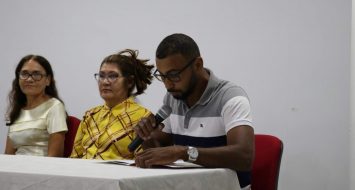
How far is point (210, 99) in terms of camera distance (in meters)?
2.18

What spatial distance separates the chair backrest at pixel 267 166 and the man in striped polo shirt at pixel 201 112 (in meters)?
0.29

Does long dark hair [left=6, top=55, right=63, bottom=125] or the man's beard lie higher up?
the man's beard

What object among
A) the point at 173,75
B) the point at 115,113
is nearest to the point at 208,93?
the point at 173,75

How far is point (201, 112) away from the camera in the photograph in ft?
7.22

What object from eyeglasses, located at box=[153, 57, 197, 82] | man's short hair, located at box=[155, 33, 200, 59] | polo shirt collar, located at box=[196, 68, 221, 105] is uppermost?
man's short hair, located at box=[155, 33, 200, 59]

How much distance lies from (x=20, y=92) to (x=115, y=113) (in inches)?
33.5

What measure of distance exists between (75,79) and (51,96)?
45 cm

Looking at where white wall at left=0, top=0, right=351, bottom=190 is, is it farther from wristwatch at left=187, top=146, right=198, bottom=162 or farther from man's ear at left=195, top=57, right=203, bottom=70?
wristwatch at left=187, top=146, right=198, bottom=162

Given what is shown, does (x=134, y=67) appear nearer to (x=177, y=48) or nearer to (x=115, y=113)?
(x=115, y=113)

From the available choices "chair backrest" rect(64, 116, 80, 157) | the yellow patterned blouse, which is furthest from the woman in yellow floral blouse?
"chair backrest" rect(64, 116, 80, 157)

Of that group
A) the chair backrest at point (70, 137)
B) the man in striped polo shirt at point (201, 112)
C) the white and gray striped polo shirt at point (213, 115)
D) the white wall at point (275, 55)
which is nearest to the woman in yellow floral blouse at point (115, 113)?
the chair backrest at point (70, 137)

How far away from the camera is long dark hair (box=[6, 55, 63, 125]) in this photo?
136 inches

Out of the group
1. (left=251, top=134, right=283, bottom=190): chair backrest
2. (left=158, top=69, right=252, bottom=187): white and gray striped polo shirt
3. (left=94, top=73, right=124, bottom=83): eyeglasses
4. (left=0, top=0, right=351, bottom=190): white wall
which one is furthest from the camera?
(left=94, top=73, right=124, bottom=83): eyeglasses

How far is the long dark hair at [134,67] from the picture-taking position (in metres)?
3.19
